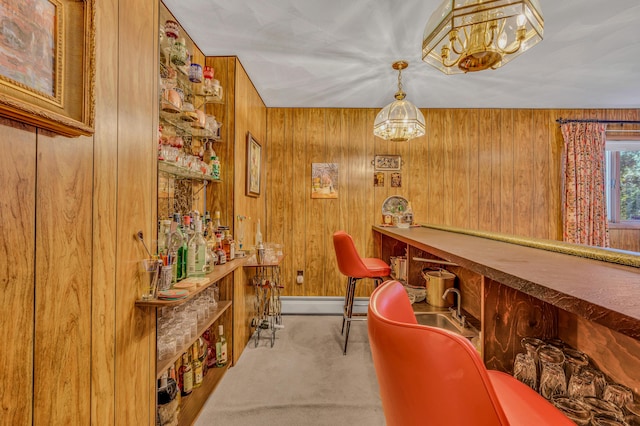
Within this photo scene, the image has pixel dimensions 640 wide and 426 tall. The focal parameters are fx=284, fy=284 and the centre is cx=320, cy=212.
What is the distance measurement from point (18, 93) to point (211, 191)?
60.3 inches

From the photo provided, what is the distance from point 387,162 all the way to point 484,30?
7.02 feet

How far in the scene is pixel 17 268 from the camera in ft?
2.39

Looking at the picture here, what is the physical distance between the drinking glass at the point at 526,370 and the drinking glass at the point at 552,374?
0.8 inches

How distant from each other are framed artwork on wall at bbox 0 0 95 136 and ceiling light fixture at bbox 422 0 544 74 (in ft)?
4.68

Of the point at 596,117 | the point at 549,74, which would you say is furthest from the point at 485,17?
the point at 596,117

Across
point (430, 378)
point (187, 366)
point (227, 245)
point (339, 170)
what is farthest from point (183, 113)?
point (339, 170)

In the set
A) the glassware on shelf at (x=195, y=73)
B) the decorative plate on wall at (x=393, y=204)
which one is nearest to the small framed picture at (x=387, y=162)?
the decorative plate on wall at (x=393, y=204)

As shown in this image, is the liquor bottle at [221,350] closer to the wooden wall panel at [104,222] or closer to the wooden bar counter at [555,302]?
the wooden wall panel at [104,222]

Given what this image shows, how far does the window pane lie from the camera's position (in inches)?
139

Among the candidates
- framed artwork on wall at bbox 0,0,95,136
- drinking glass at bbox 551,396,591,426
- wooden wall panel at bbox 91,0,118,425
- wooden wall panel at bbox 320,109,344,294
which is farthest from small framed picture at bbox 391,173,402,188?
framed artwork on wall at bbox 0,0,95,136

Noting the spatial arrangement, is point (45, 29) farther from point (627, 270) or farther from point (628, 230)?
point (628, 230)

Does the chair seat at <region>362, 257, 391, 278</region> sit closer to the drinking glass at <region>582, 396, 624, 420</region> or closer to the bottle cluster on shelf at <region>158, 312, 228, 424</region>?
the bottle cluster on shelf at <region>158, 312, 228, 424</region>

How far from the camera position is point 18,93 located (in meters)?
0.69

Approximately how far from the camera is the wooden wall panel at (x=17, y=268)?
696mm
